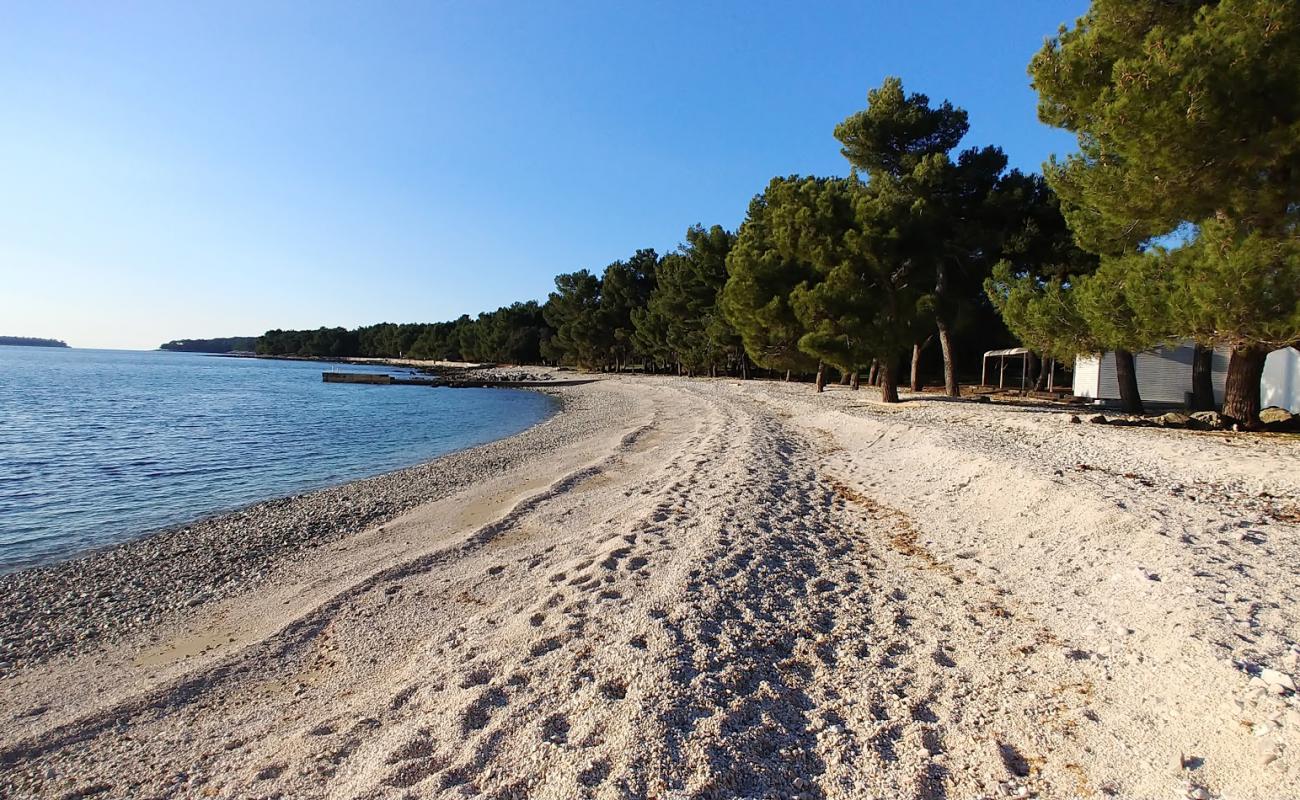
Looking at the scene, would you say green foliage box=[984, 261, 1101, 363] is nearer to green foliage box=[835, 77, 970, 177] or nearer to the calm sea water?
green foliage box=[835, 77, 970, 177]

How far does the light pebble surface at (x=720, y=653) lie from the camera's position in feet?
9.82

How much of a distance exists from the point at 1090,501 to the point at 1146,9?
10176 mm

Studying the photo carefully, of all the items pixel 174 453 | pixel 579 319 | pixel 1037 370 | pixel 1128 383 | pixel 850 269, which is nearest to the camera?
pixel 174 453

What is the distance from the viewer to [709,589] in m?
5.18

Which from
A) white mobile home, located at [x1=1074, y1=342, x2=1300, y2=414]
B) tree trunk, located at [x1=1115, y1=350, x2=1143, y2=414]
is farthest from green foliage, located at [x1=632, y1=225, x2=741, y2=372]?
tree trunk, located at [x1=1115, y1=350, x2=1143, y2=414]

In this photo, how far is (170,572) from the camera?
748cm

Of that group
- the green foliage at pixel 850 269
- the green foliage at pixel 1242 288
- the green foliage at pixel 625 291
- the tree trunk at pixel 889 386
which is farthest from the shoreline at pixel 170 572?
the green foliage at pixel 625 291

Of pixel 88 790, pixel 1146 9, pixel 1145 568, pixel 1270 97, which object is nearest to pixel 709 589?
pixel 1145 568

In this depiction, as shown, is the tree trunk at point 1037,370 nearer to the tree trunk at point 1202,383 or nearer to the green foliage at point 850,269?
the green foliage at point 850,269

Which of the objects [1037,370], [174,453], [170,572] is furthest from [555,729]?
[1037,370]

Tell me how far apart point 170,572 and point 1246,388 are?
738 inches

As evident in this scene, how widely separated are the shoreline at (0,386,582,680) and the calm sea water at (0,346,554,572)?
0.88 metres

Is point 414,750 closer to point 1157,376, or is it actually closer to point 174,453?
point 174,453

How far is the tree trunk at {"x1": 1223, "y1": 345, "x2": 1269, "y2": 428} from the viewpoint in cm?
1291
